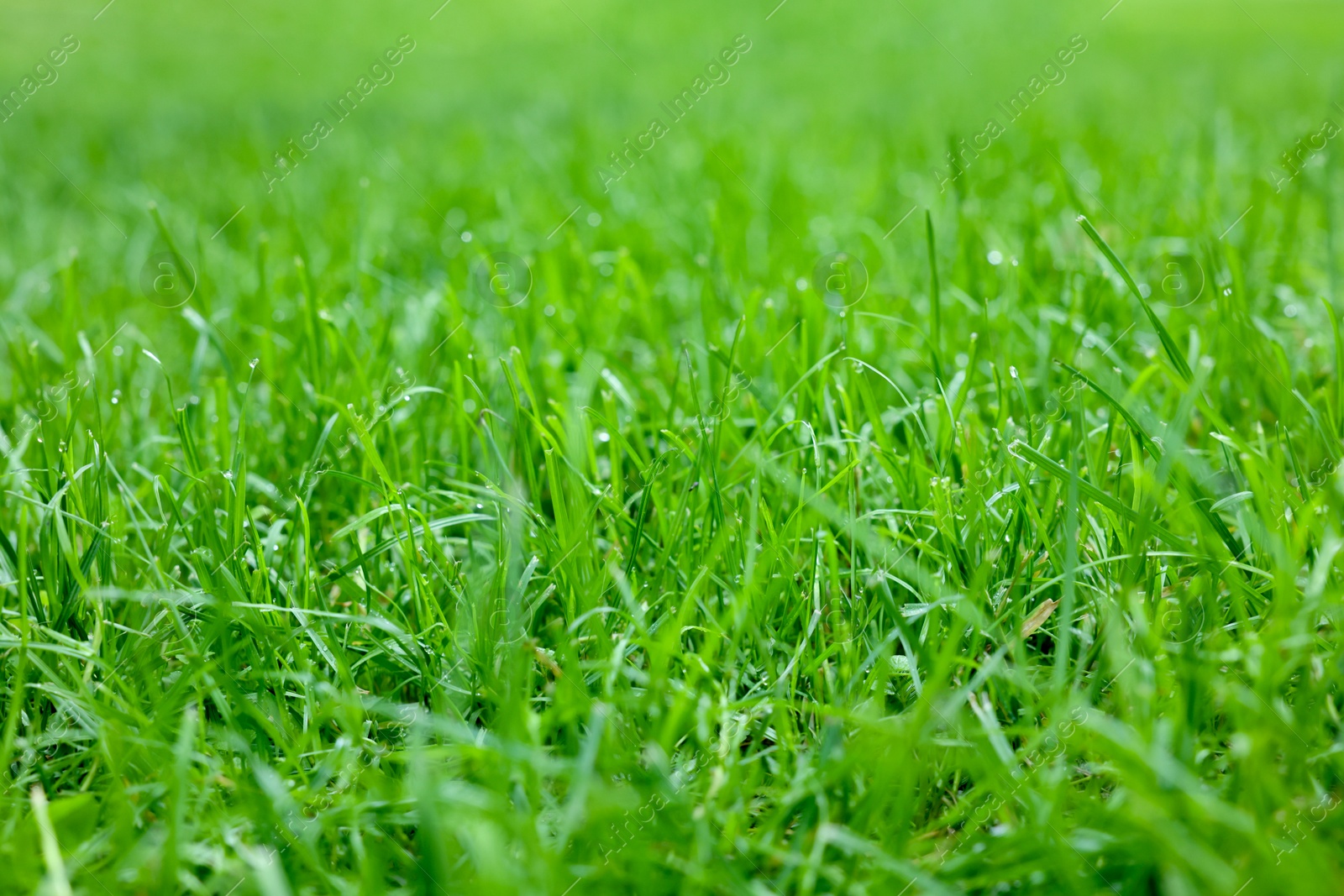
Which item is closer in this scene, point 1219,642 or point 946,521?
point 1219,642

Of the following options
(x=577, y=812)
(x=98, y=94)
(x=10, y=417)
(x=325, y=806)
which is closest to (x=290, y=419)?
(x=10, y=417)

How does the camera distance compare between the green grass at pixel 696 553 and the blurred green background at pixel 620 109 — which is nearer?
the green grass at pixel 696 553

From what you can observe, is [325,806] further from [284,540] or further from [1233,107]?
[1233,107]

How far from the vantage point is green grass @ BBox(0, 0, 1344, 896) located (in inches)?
42.1

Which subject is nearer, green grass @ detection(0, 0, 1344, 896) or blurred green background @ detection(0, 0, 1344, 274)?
green grass @ detection(0, 0, 1344, 896)

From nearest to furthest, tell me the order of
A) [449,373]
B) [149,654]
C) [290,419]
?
[149,654]
[290,419]
[449,373]

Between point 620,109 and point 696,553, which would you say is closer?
point 696,553

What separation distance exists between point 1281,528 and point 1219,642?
256 millimetres

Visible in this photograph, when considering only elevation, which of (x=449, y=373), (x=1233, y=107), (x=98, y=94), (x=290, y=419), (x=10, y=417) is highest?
(x=98, y=94)

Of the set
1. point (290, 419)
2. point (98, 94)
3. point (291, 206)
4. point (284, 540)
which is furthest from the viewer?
point (98, 94)

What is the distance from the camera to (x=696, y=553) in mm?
1529

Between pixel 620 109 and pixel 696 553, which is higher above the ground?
pixel 620 109

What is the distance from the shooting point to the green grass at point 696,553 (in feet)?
3.51

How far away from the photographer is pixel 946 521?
144 cm
